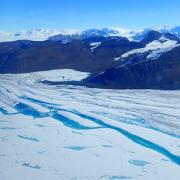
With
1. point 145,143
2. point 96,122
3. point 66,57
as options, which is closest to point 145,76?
point 96,122

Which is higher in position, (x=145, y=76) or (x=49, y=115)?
(x=145, y=76)

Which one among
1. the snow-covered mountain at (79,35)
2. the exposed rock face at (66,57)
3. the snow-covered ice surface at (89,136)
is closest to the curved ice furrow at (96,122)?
the snow-covered ice surface at (89,136)

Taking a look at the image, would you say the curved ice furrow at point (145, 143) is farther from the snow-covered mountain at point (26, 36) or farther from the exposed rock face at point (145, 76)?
the snow-covered mountain at point (26, 36)

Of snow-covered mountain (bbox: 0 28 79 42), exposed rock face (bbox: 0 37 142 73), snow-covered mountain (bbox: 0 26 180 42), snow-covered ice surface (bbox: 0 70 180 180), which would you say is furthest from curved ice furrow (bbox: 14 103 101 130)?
snow-covered mountain (bbox: 0 28 79 42)

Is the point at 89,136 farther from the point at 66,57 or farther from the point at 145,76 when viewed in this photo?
the point at 66,57

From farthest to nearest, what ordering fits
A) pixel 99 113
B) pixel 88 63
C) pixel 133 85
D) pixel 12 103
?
pixel 88 63 → pixel 133 85 → pixel 12 103 → pixel 99 113

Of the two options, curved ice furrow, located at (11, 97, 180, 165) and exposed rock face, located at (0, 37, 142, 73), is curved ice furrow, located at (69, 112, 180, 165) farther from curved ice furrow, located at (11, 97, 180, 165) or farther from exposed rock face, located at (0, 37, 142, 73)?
exposed rock face, located at (0, 37, 142, 73)

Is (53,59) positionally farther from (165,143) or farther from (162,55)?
(165,143)

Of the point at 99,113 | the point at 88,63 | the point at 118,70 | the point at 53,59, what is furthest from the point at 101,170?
the point at 53,59
